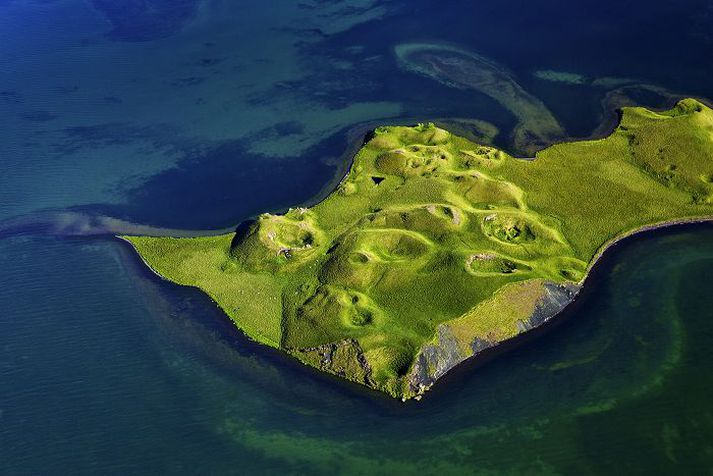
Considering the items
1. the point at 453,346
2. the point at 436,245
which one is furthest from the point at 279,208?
the point at 453,346

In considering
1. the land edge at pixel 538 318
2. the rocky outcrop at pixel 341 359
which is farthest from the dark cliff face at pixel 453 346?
the rocky outcrop at pixel 341 359

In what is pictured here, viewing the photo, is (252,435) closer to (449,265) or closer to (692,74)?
(449,265)

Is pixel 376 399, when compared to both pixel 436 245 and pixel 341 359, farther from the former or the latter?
pixel 436 245

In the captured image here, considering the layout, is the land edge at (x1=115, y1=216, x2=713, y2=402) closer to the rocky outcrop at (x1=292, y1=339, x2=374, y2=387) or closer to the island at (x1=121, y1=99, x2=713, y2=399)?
the island at (x1=121, y1=99, x2=713, y2=399)

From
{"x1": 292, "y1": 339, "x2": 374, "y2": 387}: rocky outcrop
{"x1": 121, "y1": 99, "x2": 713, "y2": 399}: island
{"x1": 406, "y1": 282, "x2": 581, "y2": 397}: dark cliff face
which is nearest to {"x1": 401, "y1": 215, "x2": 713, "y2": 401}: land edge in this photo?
{"x1": 406, "y1": 282, "x2": 581, "y2": 397}: dark cliff face

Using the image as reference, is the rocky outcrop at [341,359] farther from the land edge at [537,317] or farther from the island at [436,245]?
the land edge at [537,317]

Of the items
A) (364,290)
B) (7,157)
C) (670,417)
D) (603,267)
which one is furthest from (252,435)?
(7,157)
